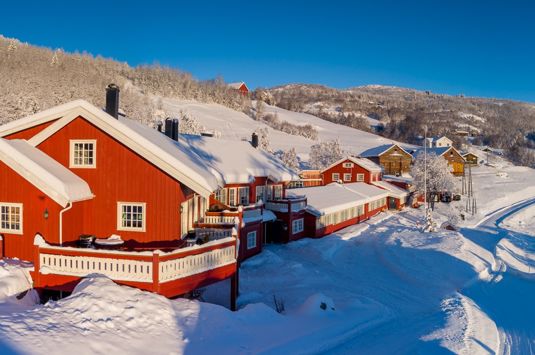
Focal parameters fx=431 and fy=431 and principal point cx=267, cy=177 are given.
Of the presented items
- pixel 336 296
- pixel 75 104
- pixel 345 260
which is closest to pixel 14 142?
pixel 75 104

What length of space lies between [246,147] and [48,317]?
78.0 ft

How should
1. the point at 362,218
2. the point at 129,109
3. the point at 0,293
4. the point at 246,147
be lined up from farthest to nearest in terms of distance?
the point at 129,109 → the point at 362,218 → the point at 246,147 → the point at 0,293

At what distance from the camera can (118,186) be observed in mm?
16000

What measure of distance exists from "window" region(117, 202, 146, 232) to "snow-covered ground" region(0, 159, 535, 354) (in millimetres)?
3686

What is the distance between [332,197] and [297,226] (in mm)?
9558

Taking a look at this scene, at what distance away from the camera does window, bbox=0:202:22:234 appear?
1466cm

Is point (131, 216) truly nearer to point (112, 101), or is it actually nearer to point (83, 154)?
point (83, 154)

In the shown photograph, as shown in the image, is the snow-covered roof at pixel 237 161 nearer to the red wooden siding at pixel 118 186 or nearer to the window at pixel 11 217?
the red wooden siding at pixel 118 186

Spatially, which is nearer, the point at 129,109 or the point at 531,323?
the point at 531,323

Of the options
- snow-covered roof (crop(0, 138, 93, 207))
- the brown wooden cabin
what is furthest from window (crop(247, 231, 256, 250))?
the brown wooden cabin

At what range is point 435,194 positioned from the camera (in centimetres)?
6184

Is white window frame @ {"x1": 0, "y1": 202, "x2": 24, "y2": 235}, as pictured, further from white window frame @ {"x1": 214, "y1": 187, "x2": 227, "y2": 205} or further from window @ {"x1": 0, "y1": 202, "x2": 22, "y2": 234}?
white window frame @ {"x1": 214, "y1": 187, "x2": 227, "y2": 205}

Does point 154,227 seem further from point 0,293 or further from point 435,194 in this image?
point 435,194

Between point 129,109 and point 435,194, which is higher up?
point 129,109
